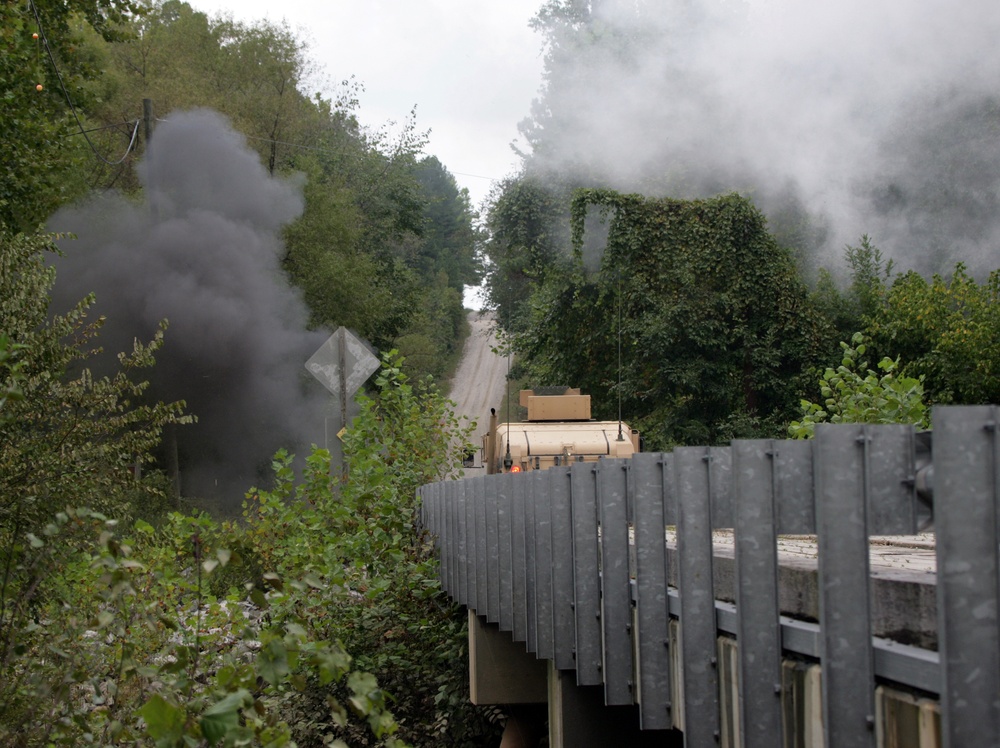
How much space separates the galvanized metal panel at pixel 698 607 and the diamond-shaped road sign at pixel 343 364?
8049 millimetres

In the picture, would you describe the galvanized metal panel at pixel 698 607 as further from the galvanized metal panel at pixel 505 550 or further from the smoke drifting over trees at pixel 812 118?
the smoke drifting over trees at pixel 812 118

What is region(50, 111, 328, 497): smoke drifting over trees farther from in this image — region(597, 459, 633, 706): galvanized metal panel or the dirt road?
region(597, 459, 633, 706): galvanized metal panel

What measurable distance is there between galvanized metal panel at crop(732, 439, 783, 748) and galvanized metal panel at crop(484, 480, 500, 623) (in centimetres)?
339

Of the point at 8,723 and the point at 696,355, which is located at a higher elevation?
the point at 696,355

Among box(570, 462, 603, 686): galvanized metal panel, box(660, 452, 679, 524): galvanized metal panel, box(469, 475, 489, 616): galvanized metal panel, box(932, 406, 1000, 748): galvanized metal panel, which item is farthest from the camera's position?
box(469, 475, 489, 616): galvanized metal panel

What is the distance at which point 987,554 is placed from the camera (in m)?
2.38

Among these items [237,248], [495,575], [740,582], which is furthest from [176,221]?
[740,582]

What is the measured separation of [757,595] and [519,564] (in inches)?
114

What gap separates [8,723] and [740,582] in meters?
3.92

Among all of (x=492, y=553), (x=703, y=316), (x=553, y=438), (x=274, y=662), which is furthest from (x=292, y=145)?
(x=274, y=662)

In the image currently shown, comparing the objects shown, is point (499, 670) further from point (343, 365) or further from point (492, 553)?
point (343, 365)

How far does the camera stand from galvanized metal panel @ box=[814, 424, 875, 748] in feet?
8.75

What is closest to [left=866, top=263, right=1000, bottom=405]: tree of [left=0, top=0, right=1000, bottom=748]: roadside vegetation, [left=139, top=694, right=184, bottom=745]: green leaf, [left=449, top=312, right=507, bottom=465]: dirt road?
[left=0, top=0, right=1000, bottom=748]: roadside vegetation

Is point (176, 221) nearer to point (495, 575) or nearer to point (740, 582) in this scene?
point (495, 575)
